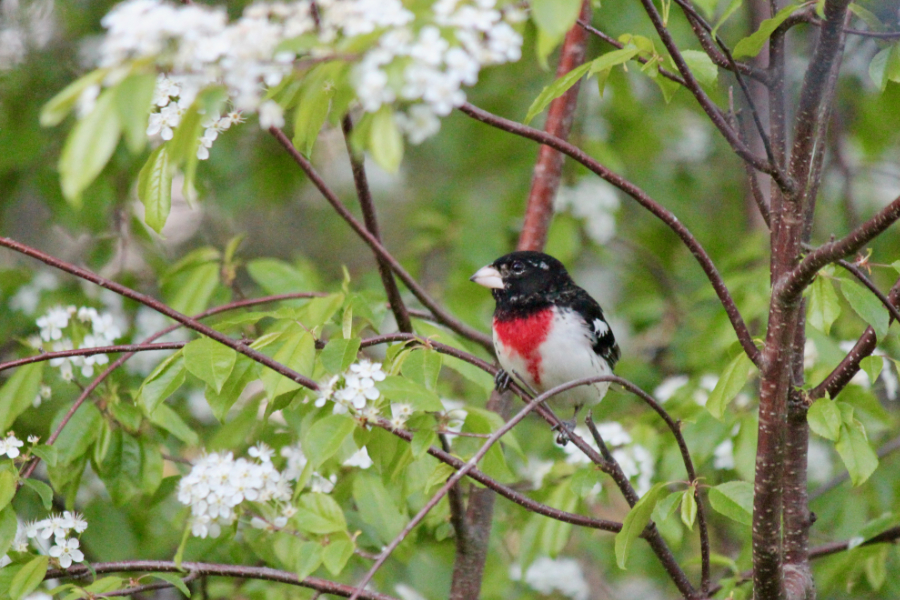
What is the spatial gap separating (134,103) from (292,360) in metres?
1.04

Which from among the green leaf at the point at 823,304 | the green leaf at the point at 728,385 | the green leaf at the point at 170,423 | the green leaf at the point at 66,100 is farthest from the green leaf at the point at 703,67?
the green leaf at the point at 170,423

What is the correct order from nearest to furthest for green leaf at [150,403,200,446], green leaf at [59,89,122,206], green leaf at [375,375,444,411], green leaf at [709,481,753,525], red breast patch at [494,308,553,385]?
1. green leaf at [59,89,122,206]
2. green leaf at [375,375,444,411]
3. green leaf at [709,481,753,525]
4. green leaf at [150,403,200,446]
5. red breast patch at [494,308,553,385]

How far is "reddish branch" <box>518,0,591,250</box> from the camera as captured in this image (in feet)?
12.5

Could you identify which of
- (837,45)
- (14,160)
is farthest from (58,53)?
(837,45)

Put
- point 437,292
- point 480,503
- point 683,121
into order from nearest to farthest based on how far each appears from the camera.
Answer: point 480,503, point 437,292, point 683,121

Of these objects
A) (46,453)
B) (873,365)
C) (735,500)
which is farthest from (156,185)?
(873,365)

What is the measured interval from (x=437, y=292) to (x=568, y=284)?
222cm

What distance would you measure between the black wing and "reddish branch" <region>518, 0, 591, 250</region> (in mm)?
314

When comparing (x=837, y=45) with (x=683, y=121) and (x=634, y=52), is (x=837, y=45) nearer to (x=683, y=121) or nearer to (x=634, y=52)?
(x=634, y=52)

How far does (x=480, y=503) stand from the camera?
3.31m

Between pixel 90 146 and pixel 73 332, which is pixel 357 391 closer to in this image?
pixel 90 146

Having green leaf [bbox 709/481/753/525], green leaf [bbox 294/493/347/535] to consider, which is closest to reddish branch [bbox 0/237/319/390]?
green leaf [bbox 294/493/347/535]

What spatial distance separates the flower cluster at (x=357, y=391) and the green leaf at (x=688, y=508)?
0.77 metres

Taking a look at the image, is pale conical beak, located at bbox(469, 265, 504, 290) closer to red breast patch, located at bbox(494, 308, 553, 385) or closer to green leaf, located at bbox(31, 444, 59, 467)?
red breast patch, located at bbox(494, 308, 553, 385)
